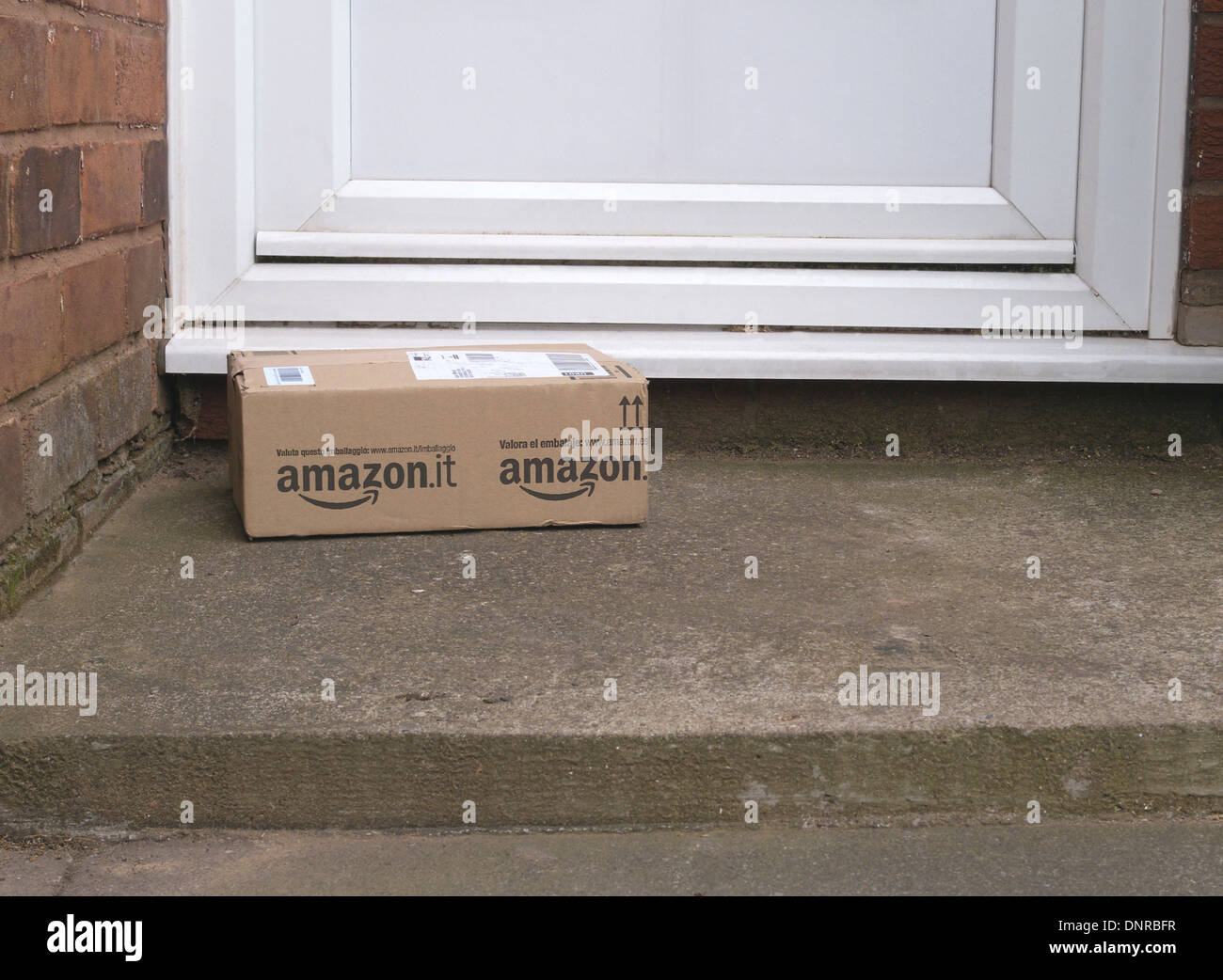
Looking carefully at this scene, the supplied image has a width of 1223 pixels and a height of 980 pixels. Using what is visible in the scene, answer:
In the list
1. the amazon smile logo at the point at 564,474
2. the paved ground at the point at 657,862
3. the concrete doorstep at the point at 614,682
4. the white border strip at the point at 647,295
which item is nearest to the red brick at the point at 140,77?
the white border strip at the point at 647,295

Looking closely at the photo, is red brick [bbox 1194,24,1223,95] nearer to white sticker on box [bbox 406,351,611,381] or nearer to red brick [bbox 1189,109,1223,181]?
red brick [bbox 1189,109,1223,181]

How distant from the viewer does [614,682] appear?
5.16 ft

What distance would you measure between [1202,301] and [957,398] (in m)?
0.51

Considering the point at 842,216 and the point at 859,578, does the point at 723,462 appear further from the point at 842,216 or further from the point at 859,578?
the point at 859,578

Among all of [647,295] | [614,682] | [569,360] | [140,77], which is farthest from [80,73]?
[614,682]

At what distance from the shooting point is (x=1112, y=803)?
148 centimetres

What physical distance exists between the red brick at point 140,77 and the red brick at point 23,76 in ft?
1.25

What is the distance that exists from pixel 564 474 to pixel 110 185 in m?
0.90

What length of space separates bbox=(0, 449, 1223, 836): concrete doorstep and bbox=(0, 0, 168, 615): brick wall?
129mm

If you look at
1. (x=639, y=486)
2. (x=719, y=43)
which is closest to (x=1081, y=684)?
(x=639, y=486)

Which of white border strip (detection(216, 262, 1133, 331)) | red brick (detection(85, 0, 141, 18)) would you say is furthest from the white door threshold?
red brick (detection(85, 0, 141, 18))

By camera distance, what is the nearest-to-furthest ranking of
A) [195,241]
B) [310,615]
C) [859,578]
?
[310,615], [859,578], [195,241]

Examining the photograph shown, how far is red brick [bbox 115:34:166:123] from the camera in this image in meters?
2.27

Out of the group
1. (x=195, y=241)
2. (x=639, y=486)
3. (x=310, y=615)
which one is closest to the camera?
(x=310, y=615)
